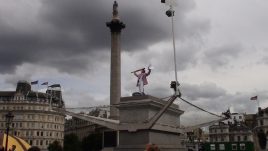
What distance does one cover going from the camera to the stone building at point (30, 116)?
13062cm

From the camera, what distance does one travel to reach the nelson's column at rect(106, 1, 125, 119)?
9050 cm

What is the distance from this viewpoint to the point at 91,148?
4326 inches

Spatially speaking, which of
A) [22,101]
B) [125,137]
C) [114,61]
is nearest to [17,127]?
[22,101]

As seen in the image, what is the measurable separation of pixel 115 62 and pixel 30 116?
171 ft

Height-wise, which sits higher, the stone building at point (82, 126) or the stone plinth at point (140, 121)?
the stone building at point (82, 126)

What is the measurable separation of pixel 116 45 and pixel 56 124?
55.4m

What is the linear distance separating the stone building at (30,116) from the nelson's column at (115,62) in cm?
3968

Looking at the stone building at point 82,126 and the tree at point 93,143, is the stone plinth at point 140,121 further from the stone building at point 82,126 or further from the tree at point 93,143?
the stone building at point 82,126

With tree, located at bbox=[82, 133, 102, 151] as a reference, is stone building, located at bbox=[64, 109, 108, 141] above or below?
above

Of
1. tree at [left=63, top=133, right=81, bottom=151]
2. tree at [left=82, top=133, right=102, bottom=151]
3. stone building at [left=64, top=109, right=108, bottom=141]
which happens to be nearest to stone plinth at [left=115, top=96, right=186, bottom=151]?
tree at [left=82, top=133, right=102, bottom=151]

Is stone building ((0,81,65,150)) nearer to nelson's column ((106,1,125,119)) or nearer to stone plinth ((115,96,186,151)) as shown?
nelson's column ((106,1,125,119))

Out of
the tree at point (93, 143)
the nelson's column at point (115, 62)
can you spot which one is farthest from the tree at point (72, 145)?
the nelson's column at point (115, 62)

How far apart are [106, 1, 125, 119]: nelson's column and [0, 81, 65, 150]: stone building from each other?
3968 cm

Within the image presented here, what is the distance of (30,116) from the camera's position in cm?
13162
